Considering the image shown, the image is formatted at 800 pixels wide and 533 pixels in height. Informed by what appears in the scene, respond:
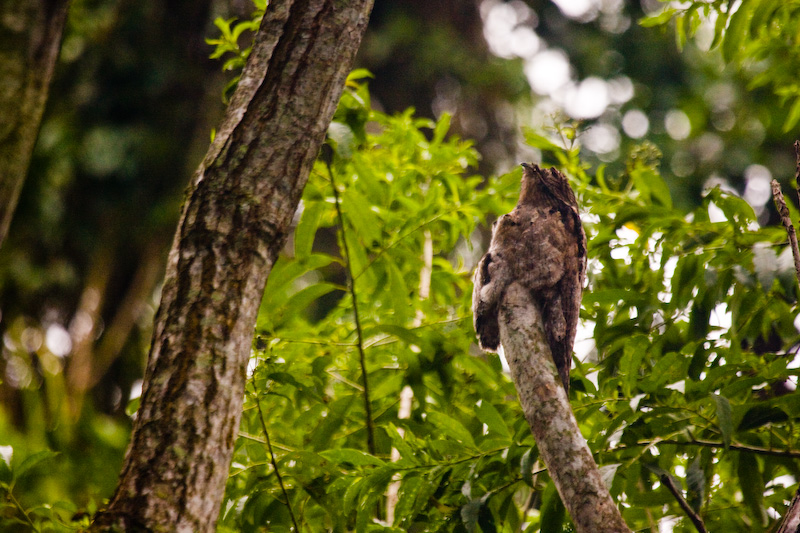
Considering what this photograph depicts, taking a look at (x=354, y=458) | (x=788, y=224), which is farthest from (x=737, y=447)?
(x=354, y=458)

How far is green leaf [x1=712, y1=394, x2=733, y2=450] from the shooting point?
3.94 ft

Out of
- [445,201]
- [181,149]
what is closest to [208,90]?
[181,149]

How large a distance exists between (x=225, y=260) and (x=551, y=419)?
2.32 feet

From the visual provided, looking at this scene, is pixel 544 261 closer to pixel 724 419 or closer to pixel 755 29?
pixel 724 419

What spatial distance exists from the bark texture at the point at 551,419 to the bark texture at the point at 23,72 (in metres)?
1.23

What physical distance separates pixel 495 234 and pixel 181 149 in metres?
6.13

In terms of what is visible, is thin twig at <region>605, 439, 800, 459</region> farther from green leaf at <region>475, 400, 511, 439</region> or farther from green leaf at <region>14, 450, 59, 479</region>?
green leaf at <region>14, 450, 59, 479</region>

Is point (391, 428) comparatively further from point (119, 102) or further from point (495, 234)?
point (119, 102)

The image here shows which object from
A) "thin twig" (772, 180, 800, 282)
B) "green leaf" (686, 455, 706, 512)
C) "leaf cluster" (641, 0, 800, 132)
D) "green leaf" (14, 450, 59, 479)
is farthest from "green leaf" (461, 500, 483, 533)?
"leaf cluster" (641, 0, 800, 132)

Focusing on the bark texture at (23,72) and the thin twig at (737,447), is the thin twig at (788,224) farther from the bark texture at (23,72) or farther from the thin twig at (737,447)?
the bark texture at (23,72)

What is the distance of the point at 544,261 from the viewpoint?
140 cm

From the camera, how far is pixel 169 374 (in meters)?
1.15

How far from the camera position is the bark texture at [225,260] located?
1064 millimetres

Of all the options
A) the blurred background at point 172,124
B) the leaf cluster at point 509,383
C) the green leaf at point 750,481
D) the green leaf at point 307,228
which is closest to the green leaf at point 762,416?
the leaf cluster at point 509,383
